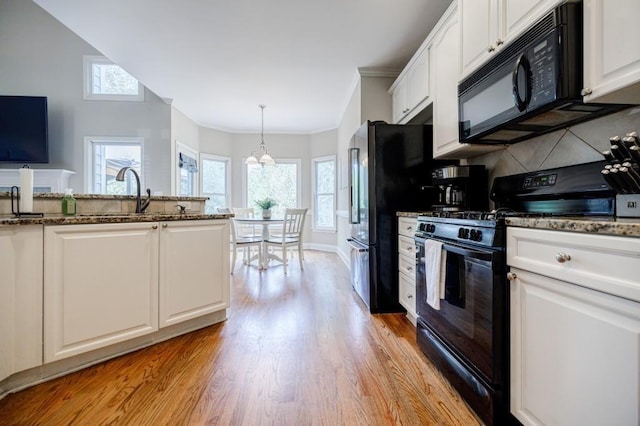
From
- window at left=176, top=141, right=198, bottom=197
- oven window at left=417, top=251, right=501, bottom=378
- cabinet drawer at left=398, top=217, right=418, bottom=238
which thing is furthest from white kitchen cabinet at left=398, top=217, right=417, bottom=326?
window at left=176, top=141, right=198, bottom=197

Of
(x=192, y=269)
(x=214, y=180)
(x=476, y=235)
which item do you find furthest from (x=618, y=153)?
(x=214, y=180)

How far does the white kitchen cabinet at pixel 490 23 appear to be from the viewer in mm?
1364

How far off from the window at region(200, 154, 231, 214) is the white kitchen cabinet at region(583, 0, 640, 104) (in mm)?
6046

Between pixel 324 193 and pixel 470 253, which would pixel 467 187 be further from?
pixel 324 193

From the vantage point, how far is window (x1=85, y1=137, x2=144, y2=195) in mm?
4895

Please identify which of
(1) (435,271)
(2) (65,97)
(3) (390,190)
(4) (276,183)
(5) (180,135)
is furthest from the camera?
(4) (276,183)

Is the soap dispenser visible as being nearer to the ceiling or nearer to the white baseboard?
the ceiling

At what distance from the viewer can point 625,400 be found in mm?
776

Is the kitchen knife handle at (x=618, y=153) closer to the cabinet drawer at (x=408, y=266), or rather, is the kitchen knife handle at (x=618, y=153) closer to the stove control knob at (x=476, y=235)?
the stove control knob at (x=476, y=235)

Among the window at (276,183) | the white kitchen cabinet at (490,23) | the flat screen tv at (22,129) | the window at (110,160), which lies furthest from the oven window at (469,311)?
the flat screen tv at (22,129)

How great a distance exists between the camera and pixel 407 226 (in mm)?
2389

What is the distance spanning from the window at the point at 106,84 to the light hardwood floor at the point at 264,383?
14.8 feet

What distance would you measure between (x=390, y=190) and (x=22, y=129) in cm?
562

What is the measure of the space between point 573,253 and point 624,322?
22cm
